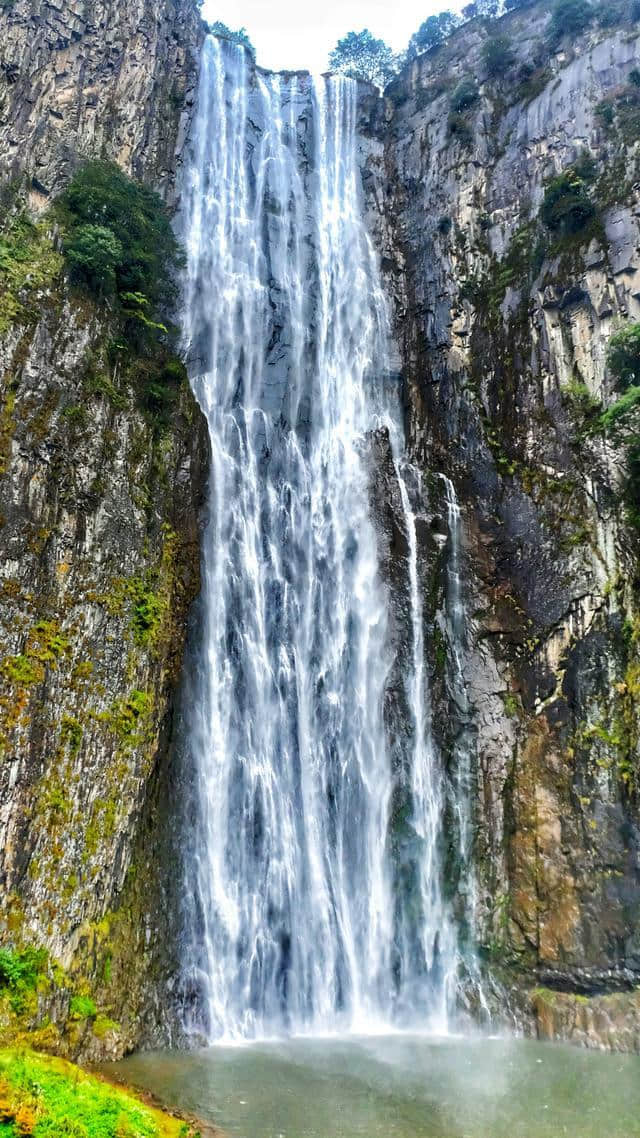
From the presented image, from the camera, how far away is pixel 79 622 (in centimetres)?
1326

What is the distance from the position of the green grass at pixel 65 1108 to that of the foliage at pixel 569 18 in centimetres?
2966

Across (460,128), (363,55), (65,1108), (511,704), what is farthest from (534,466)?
(363,55)

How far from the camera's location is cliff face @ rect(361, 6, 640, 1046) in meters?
15.0

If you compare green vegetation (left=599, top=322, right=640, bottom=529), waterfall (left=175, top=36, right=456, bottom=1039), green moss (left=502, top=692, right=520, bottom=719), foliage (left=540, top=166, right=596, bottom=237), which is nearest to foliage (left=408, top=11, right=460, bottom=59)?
waterfall (left=175, top=36, right=456, bottom=1039)

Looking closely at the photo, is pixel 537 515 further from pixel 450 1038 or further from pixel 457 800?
pixel 450 1038

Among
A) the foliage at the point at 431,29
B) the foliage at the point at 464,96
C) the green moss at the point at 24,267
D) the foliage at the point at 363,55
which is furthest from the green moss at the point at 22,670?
the foliage at the point at 363,55

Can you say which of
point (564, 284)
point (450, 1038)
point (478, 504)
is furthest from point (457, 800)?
point (564, 284)

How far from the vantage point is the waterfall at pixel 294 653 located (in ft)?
48.1

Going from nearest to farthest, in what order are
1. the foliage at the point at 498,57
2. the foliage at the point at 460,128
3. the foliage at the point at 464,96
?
1. the foliage at the point at 460,128
2. the foliage at the point at 464,96
3. the foliage at the point at 498,57

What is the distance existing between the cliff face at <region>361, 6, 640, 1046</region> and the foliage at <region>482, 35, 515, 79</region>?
0.79 feet

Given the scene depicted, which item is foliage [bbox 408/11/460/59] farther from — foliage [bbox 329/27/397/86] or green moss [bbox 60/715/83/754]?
green moss [bbox 60/715/83/754]

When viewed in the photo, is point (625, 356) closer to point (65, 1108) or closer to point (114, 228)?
point (114, 228)

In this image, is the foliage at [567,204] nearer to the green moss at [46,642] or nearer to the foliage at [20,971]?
the green moss at [46,642]

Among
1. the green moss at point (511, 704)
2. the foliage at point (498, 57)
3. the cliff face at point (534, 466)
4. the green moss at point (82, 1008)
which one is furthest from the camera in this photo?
the foliage at point (498, 57)
